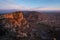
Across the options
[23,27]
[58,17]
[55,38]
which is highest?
[58,17]

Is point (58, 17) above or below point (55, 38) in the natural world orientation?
above

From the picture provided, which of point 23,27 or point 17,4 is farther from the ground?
point 17,4

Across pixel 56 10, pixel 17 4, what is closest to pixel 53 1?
pixel 56 10

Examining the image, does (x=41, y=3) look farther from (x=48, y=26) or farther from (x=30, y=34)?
(x=30, y=34)

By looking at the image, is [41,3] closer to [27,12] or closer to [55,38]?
[27,12]

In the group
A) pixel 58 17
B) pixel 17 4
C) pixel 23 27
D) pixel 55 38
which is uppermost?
pixel 17 4

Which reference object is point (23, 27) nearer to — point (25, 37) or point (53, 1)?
point (25, 37)

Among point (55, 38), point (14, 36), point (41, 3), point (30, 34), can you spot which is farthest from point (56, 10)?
point (14, 36)
